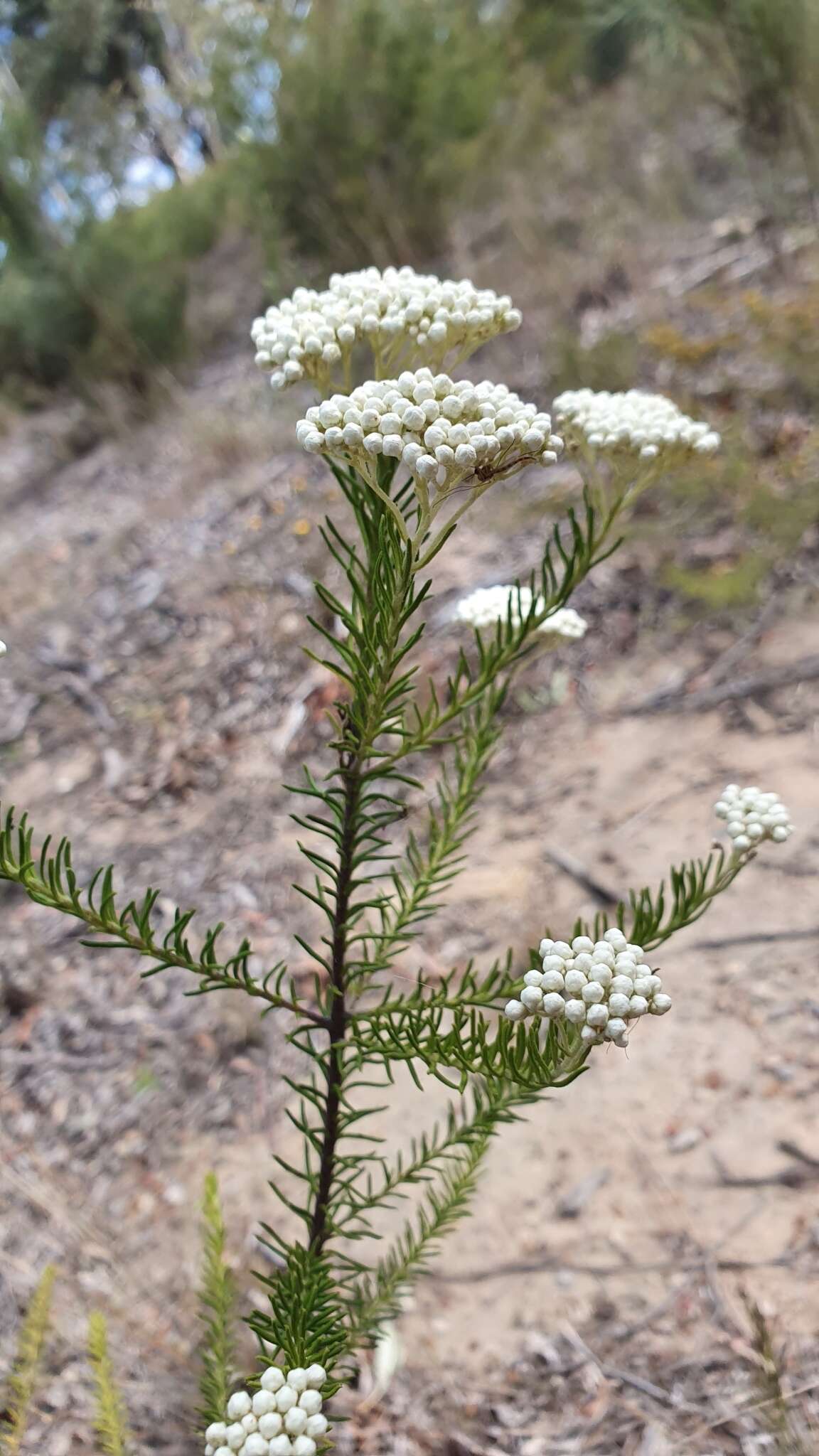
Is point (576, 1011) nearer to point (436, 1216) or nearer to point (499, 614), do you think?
point (499, 614)

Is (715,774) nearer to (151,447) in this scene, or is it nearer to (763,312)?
(763,312)

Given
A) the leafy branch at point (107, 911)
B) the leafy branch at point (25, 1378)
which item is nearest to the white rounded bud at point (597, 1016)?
the leafy branch at point (107, 911)

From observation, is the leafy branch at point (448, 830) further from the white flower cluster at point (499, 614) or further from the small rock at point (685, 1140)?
the small rock at point (685, 1140)

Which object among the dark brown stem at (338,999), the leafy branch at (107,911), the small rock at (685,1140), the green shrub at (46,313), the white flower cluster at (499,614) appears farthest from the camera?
the green shrub at (46,313)

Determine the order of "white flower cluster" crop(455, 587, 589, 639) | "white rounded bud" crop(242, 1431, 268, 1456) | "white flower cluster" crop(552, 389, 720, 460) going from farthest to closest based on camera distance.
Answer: "white flower cluster" crop(455, 587, 589, 639) < "white flower cluster" crop(552, 389, 720, 460) < "white rounded bud" crop(242, 1431, 268, 1456)

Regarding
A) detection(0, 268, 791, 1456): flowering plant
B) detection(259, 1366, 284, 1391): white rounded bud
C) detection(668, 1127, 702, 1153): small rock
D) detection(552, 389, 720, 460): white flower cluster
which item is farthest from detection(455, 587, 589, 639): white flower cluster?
detection(668, 1127, 702, 1153): small rock

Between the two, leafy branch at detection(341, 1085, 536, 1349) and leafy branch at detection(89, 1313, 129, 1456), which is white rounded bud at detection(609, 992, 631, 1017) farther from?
Result: leafy branch at detection(89, 1313, 129, 1456)
